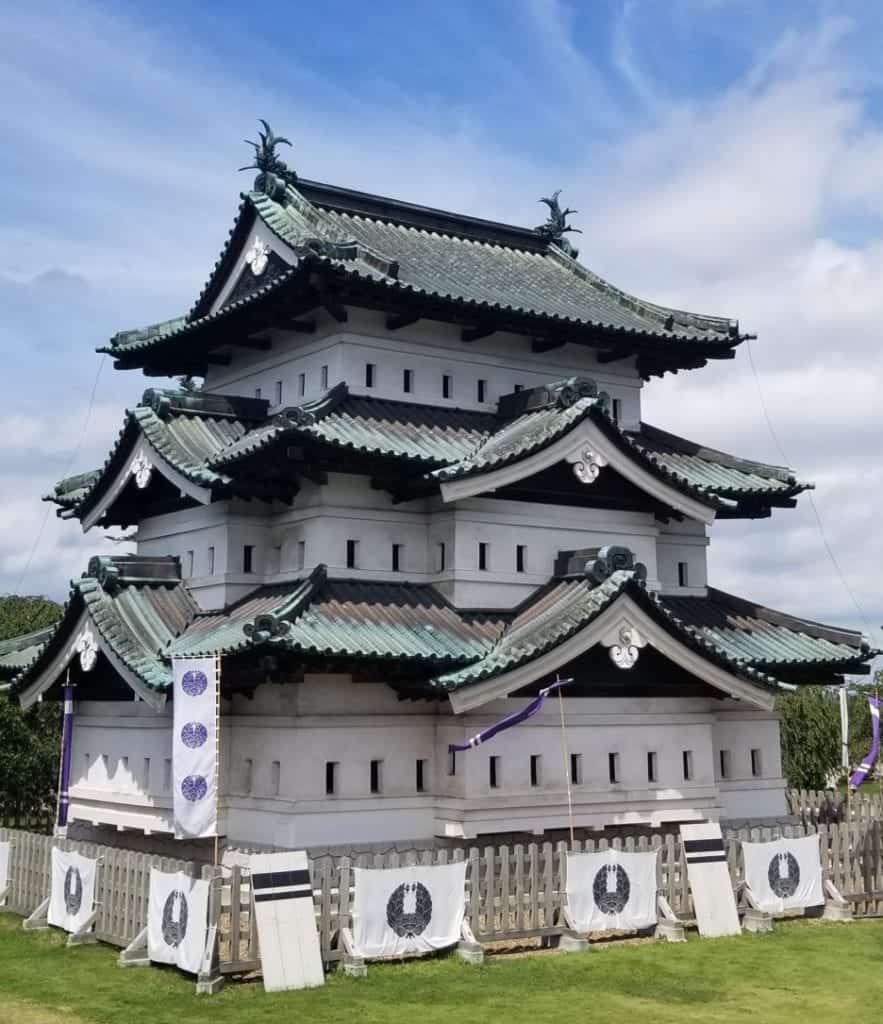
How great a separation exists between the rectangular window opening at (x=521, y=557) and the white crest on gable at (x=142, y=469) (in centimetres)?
816

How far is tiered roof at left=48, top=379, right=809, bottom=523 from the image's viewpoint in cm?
2428

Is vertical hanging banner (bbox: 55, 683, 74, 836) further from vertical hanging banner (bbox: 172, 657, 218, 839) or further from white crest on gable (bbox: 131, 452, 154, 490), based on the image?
vertical hanging banner (bbox: 172, 657, 218, 839)

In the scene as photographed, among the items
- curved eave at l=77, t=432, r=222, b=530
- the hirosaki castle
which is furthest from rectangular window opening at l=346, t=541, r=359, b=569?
curved eave at l=77, t=432, r=222, b=530

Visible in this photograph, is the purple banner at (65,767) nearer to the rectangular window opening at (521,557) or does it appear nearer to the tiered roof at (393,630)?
the tiered roof at (393,630)

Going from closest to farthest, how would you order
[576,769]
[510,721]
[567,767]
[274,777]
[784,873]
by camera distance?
[510,721] → [784,873] → [274,777] → [567,767] → [576,769]

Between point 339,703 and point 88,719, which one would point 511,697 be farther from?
point 88,719

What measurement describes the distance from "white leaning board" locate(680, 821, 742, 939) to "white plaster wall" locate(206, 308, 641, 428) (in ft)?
36.4

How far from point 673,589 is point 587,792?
20.7 ft

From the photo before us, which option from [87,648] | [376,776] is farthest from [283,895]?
[87,648]

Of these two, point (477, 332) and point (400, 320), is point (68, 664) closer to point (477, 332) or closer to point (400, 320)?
point (400, 320)

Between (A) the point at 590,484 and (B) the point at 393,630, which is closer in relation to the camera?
(B) the point at 393,630

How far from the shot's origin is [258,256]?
1141 inches

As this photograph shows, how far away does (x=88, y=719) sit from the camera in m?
28.2

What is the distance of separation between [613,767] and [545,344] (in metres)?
10.1
